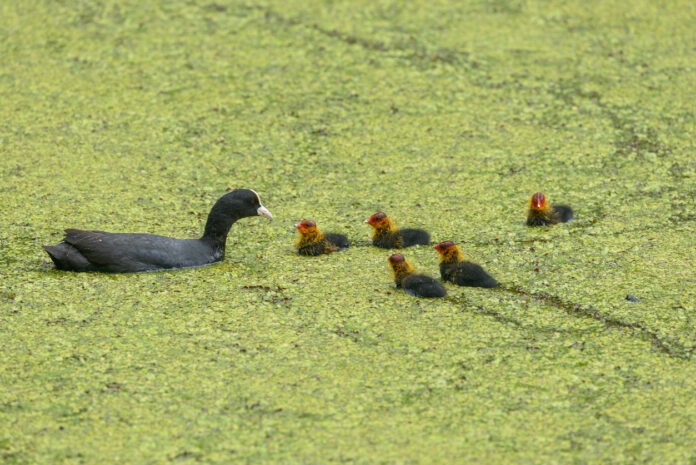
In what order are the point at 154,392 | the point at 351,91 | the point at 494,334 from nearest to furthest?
1. the point at 154,392
2. the point at 494,334
3. the point at 351,91

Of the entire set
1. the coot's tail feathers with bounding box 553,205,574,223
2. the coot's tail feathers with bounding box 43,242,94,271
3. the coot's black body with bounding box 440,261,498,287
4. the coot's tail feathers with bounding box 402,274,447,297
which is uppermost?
the coot's tail feathers with bounding box 553,205,574,223

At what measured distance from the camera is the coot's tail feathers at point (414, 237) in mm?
4160

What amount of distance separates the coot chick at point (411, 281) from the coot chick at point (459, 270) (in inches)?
4.1

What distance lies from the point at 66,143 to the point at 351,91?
144cm

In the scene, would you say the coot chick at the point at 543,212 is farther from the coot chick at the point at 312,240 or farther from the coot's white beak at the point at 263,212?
the coot's white beak at the point at 263,212

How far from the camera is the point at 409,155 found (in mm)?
5012

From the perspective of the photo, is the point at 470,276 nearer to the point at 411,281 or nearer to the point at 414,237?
the point at 411,281

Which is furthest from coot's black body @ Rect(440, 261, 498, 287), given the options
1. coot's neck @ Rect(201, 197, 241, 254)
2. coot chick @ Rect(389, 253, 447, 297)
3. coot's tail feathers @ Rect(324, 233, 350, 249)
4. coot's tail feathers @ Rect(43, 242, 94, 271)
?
coot's tail feathers @ Rect(43, 242, 94, 271)

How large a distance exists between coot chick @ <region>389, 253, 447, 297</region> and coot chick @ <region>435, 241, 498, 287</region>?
10 cm

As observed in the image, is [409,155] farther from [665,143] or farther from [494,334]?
[494,334]

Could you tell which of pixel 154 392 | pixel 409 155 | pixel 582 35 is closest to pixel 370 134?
pixel 409 155

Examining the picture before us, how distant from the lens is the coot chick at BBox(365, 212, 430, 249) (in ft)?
13.5

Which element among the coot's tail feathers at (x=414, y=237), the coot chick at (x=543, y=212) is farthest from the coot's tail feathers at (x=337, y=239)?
the coot chick at (x=543, y=212)

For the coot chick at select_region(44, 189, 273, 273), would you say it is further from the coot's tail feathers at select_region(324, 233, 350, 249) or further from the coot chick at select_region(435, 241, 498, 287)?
the coot chick at select_region(435, 241, 498, 287)
